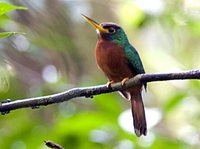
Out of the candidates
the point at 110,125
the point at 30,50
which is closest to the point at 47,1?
the point at 30,50

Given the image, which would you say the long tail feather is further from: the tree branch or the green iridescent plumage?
the tree branch

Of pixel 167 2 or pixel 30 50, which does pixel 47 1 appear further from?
pixel 167 2

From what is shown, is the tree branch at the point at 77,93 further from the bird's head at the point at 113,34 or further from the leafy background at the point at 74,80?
the bird's head at the point at 113,34

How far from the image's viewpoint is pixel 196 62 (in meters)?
4.28

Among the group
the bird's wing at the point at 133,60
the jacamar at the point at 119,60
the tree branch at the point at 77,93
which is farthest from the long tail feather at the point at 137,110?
the tree branch at the point at 77,93

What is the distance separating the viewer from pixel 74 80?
2.97 meters

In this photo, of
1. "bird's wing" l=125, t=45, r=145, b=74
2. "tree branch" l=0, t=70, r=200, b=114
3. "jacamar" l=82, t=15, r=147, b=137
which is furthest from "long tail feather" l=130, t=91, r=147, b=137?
"tree branch" l=0, t=70, r=200, b=114

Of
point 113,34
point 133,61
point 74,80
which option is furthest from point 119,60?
point 74,80

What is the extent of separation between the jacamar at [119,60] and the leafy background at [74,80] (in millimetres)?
124

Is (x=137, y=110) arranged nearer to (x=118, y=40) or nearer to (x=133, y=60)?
(x=133, y=60)

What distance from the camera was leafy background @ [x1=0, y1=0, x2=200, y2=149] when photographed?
197 centimetres

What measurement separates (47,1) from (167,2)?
30.8 inches

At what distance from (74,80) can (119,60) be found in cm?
96

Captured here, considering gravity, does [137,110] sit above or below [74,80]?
below
